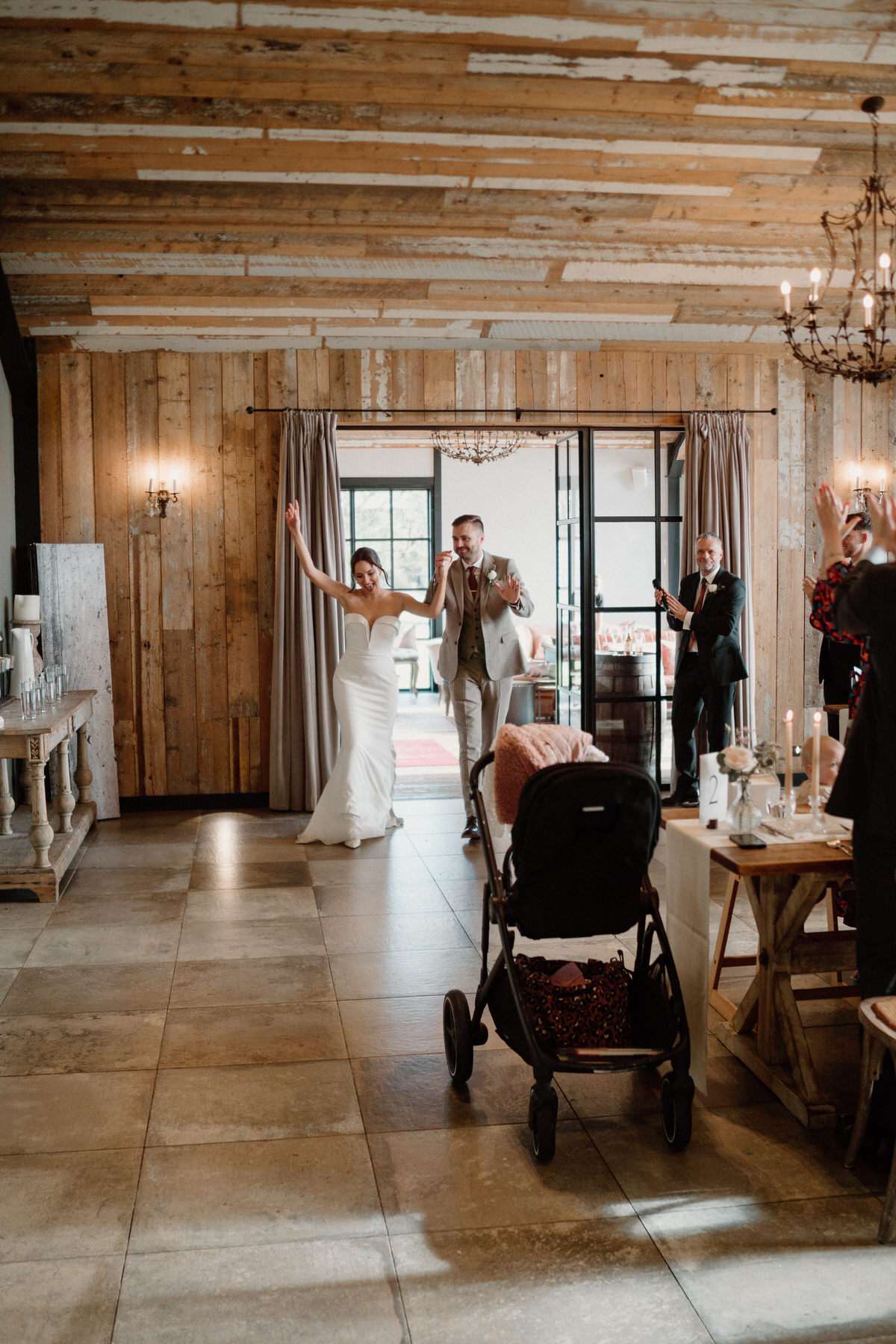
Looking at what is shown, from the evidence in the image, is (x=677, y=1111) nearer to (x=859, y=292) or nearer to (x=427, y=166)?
(x=427, y=166)

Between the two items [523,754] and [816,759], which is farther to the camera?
[816,759]

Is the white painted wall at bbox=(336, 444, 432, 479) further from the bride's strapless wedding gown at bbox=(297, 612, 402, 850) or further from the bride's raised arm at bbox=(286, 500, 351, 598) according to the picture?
the bride's strapless wedding gown at bbox=(297, 612, 402, 850)

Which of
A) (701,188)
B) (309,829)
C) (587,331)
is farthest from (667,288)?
(309,829)

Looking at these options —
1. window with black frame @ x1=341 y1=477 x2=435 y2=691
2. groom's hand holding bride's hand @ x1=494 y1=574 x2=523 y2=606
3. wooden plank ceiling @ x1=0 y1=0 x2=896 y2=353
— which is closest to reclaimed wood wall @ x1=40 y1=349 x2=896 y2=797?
wooden plank ceiling @ x1=0 y1=0 x2=896 y2=353

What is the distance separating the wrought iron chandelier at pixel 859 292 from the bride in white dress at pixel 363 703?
8.12 feet

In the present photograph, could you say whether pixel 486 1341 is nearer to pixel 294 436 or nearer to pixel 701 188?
pixel 701 188

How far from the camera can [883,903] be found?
2707mm

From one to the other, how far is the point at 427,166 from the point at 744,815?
3.63 metres

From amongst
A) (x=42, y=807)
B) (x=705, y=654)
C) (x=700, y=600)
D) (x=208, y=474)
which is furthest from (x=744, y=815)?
(x=208, y=474)

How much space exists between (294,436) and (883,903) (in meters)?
5.20

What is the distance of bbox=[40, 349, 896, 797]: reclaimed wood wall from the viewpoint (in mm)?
7043

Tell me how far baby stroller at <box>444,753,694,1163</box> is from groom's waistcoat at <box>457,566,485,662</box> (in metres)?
3.23

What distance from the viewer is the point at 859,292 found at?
663 centimetres

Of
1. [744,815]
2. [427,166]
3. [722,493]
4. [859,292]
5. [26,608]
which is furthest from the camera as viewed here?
[722,493]
